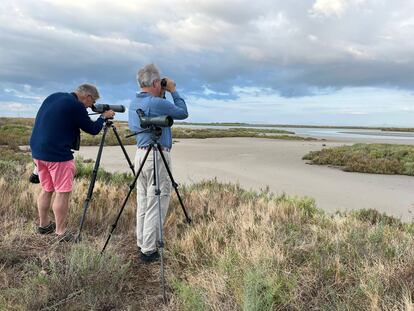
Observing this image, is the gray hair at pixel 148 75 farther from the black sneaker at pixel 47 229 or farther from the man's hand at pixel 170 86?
the black sneaker at pixel 47 229

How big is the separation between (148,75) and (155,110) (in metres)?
0.41

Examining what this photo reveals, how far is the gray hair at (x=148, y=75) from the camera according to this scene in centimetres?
457

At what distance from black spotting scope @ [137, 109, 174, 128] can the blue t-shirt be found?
137 millimetres

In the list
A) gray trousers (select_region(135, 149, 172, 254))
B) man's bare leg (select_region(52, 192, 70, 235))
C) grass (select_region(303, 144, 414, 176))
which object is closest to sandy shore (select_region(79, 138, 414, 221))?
grass (select_region(303, 144, 414, 176))

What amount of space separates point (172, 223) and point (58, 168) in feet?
5.95

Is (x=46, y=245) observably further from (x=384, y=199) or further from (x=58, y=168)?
(x=384, y=199)

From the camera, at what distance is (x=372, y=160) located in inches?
746

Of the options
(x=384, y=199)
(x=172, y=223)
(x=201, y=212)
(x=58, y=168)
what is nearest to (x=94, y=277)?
(x=58, y=168)

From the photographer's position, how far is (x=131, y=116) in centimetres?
491

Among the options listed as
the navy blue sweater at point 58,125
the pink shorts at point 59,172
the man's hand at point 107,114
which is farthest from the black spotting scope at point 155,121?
the pink shorts at point 59,172

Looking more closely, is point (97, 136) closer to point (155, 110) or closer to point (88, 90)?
point (88, 90)

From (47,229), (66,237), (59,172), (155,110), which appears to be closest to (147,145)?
(155,110)

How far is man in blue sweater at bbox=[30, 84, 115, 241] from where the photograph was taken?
4969 mm

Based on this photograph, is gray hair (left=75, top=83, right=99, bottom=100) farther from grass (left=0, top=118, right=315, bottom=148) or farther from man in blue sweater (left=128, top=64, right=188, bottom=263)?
grass (left=0, top=118, right=315, bottom=148)
